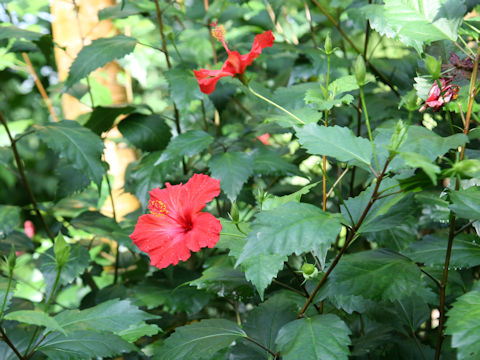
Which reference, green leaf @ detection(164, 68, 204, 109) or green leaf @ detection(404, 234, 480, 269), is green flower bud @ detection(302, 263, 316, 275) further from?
green leaf @ detection(164, 68, 204, 109)

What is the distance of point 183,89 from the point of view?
1.14 metres

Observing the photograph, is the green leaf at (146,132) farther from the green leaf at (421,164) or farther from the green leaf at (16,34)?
the green leaf at (421,164)

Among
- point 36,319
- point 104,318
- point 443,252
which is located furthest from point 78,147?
point 443,252

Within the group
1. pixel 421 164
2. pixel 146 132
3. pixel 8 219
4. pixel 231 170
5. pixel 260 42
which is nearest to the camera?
pixel 421 164

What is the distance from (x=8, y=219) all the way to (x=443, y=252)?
96 cm

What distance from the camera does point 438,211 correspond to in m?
0.91

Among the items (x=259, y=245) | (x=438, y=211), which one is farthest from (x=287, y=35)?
(x=259, y=245)

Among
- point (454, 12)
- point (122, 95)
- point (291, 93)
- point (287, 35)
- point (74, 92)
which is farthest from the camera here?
point (122, 95)

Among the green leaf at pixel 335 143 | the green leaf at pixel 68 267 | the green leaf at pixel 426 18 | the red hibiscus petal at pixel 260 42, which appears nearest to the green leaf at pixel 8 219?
the green leaf at pixel 68 267

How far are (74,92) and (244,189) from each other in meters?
0.71

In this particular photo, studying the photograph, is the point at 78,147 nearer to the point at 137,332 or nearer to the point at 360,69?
the point at 137,332

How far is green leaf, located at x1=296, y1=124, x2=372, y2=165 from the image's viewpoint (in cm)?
63

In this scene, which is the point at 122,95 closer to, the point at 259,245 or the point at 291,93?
the point at 291,93

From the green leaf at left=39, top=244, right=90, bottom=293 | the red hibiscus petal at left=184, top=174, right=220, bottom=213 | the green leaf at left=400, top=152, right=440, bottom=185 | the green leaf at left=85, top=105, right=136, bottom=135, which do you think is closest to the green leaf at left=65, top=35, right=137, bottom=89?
the green leaf at left=85, top=105, right=136, bottom=135
